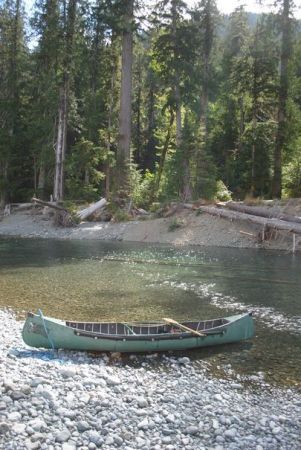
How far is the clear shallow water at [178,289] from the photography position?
434 inches

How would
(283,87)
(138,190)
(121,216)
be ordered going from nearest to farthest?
(283,87)
(121,216)
(138,190)

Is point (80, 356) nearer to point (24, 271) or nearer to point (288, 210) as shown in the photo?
point (24, 271)

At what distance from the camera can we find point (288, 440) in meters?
7.00

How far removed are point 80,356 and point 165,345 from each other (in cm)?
198

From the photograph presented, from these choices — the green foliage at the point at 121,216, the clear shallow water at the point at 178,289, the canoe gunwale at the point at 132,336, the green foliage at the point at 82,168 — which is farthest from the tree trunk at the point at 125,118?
the canoe gunwale at the point at 132,336

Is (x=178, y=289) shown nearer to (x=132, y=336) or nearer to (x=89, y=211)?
(x=132, y=336)

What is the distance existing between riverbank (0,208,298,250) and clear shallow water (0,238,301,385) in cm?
191

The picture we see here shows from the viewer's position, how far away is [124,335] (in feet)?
33.7

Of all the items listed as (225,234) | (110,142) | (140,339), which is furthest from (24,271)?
(110,142)

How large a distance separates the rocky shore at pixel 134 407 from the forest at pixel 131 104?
2524cm

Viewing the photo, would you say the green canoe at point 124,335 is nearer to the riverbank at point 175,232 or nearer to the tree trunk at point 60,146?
the riverbank at point 175,232

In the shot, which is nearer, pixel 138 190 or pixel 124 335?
pixel 124 335

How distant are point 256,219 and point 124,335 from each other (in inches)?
752

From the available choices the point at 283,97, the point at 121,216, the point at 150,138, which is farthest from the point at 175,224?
the point at 150,138
